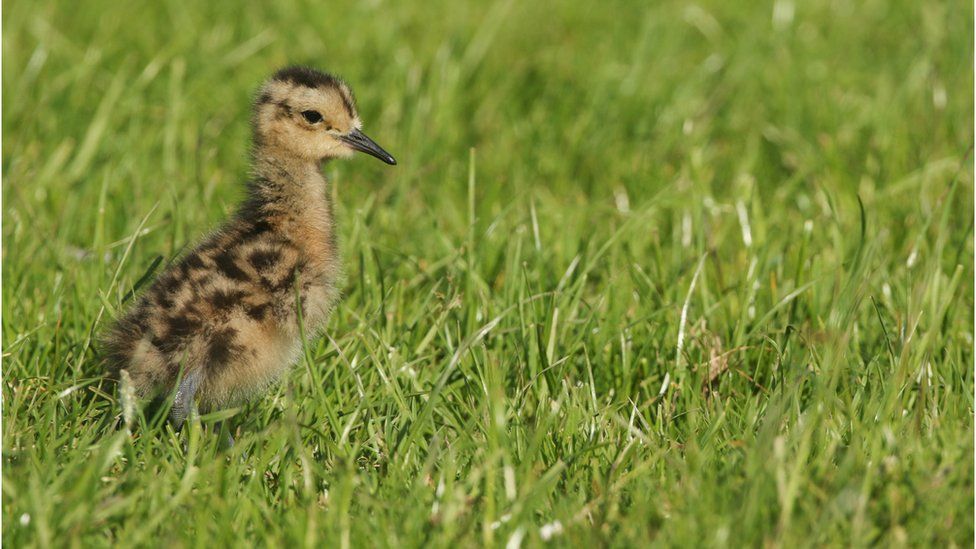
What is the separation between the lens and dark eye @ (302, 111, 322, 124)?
4480 millimetres

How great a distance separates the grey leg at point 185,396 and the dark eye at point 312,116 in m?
1.03

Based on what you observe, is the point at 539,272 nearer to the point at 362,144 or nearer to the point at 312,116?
the point at 362,144

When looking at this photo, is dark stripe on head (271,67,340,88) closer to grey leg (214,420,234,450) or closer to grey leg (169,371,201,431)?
grey leg (169,371,201,431)

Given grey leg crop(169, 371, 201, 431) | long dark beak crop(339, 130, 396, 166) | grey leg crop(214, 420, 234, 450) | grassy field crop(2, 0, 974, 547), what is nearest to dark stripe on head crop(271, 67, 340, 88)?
long dark beak crop(339, 130, 396, 166)

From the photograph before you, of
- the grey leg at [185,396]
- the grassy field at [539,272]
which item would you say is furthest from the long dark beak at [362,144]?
the grey leg at [185,396]

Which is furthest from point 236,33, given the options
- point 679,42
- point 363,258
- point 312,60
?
point 363,258

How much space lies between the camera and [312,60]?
25.1 ft

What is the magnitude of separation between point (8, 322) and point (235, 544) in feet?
5.77

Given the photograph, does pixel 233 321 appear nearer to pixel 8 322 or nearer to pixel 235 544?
pixel 235 544

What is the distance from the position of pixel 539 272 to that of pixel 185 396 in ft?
5.32

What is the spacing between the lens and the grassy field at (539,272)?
3393 millimetres

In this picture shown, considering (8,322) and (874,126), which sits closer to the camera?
(8,322)

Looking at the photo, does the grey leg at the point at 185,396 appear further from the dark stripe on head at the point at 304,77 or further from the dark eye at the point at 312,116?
the dark stripe on head at the point at 304,77

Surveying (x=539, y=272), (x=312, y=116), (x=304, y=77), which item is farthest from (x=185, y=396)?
(x=539, y=272)
